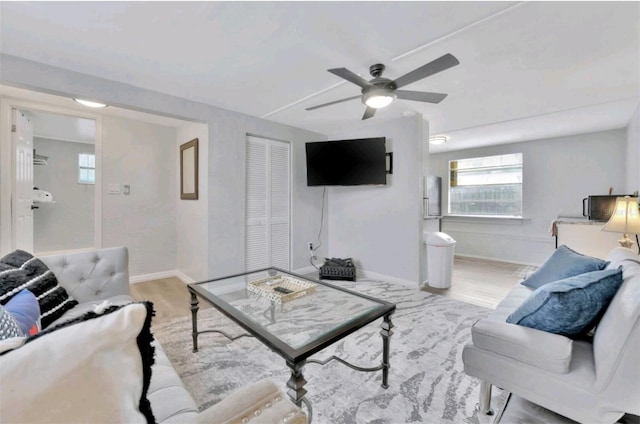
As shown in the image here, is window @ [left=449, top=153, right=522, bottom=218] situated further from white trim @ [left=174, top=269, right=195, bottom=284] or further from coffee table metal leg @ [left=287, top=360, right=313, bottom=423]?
coffee table metal leg @ [left=287, top=360, right=313, bottom=423]

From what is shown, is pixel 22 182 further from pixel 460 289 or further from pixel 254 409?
pixel 460 289

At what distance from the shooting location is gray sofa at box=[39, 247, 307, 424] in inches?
28.2

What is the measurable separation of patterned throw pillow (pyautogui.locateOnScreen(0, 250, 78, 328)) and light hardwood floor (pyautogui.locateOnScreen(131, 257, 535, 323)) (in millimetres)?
1032

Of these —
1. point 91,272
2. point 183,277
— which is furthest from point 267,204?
point 91,272

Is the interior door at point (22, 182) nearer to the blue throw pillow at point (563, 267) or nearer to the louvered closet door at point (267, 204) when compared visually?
the louvered closet door at point (267, 204)

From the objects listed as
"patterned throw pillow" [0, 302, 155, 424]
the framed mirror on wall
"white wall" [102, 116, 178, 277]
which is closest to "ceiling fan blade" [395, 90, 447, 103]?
"patterned throw pillow" [0, 302, 155, 424]

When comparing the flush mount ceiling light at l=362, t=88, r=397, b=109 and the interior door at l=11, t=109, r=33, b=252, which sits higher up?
the flush mount ceiling light at l=362, t=88, r=397, b=109

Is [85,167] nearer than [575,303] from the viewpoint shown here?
No

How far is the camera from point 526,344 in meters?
1.26

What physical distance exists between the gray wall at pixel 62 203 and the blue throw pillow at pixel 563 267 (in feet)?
16.7

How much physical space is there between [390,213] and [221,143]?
239 cm

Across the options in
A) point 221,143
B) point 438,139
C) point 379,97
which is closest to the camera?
point 379,97

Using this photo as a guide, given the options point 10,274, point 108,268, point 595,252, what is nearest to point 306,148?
point 108,268

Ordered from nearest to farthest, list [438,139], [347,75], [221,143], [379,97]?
[347,75]
[379,97]
[221,143]
[438,139]
